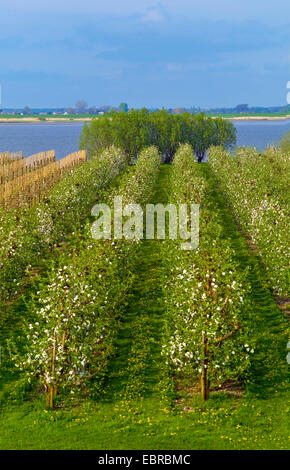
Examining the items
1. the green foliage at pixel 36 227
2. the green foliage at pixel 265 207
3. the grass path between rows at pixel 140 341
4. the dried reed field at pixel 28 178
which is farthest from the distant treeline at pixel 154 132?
the grass path between rows at pixel 140 341

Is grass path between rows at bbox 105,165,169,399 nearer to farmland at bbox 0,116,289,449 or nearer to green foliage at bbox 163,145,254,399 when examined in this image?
farmland at bbox 0,116,289,449

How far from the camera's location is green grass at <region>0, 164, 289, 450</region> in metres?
9.98

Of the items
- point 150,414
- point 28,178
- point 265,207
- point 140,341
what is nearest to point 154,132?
point 28,178

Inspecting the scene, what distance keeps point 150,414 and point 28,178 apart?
25961 mm

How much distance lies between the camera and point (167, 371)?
1274 centimetres

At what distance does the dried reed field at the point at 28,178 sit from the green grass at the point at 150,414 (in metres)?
16.7

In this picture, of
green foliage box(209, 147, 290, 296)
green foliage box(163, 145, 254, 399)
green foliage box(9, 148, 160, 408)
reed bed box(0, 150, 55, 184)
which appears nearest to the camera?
green foliage box(9, 148, 160, 408)

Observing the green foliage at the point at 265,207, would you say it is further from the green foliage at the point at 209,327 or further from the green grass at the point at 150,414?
the green foliage at the point at 209,327

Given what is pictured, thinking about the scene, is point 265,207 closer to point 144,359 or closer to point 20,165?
point 144,359

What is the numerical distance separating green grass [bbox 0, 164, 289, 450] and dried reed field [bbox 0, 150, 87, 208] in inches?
658

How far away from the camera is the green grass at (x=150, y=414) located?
9.98 m

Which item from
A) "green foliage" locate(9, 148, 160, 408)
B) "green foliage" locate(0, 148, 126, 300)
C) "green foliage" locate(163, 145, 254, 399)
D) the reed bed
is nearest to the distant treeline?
the reed bed
